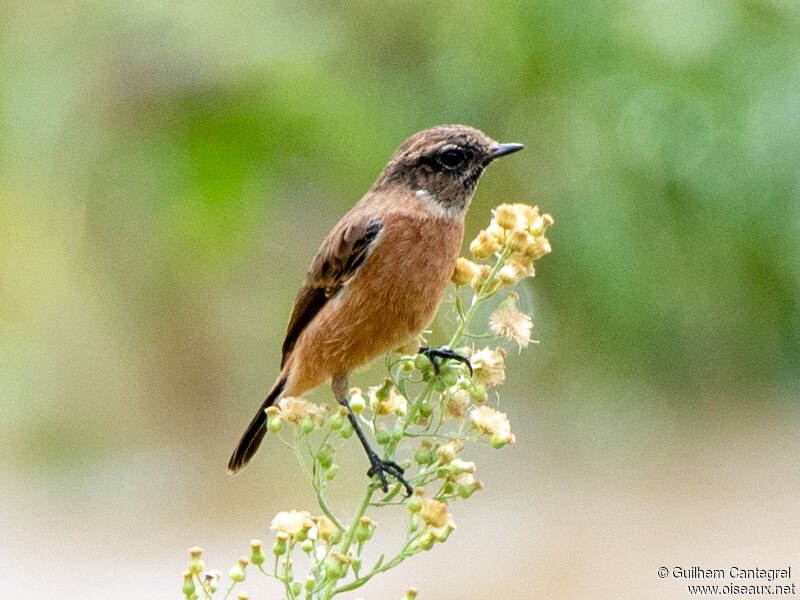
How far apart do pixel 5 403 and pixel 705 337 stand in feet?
13.3

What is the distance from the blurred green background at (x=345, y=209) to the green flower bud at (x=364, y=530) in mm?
1785

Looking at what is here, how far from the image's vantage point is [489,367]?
6.74 ft

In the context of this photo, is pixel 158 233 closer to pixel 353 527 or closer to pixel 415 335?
pixel 415 335

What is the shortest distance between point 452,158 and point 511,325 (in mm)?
945

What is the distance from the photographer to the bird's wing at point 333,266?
115 inches

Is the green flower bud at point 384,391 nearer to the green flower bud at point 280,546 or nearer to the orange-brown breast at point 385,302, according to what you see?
the green flower bud at point 280,546

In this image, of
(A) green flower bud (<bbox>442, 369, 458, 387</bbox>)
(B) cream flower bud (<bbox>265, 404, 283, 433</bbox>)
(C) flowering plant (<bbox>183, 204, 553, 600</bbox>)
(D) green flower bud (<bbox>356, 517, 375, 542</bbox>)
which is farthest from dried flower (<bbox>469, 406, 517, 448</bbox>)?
(B) cream flower bud (<bbox>265, 404, 283, 433</bbox>)

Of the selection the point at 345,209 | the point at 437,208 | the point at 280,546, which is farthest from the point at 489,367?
the point at 345,209

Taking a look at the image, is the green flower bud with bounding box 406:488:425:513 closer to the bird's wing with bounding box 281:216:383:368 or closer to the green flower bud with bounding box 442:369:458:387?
the green flower bud with bounding box 442:369:458:387

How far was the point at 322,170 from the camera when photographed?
147 inches

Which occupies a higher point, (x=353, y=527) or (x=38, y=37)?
(x=38, y=37)

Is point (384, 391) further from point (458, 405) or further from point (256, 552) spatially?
point (256, 552)

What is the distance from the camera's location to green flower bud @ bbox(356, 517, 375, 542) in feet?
6.12

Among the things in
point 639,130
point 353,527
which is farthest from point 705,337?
point 353,527
